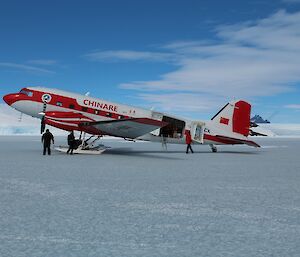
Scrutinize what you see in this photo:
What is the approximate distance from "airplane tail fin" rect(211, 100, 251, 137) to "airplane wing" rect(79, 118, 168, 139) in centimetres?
807

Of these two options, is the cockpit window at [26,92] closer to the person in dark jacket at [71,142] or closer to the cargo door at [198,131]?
the person in dark jacket at [71,142]

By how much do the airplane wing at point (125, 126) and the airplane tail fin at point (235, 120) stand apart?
26.5 feet

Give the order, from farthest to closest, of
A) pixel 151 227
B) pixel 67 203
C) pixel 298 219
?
pixel 67 203 → pixel 298 219 → pixel 151 227

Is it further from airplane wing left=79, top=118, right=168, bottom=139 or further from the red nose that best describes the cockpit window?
airplane wing left=79, top=118, right=168, bottom=139

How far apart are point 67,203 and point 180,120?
19.9 m

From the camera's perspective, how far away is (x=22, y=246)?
493 cm

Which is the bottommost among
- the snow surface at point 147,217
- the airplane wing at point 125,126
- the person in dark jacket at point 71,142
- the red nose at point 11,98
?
the snow surface at point 147,217

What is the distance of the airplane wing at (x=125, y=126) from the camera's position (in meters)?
21.8

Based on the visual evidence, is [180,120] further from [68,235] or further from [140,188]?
[68,235]

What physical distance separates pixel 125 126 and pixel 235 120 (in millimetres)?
10761

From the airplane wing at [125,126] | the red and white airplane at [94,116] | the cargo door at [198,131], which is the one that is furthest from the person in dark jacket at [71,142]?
the cargo door at [198,131]

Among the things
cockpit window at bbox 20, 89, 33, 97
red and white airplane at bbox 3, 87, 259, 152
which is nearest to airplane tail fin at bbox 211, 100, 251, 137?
red and white airplane at bbox 3, 87, 259, 152

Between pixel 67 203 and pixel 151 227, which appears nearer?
pixel 151 227

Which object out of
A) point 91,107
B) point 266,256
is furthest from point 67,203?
point 91,107
